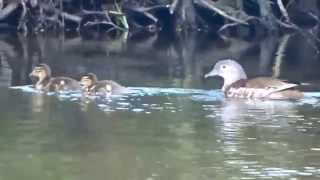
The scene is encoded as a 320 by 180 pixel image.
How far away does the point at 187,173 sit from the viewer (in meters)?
8.09

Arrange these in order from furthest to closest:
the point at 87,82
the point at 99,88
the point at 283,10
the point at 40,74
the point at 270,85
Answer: the point at 283,10
the point at 40,74
the point at 87,82
the point at 99,88
the point at 270,85

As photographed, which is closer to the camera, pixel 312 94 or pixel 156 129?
pixel 156 129

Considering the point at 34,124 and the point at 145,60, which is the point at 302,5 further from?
the point at 34,124

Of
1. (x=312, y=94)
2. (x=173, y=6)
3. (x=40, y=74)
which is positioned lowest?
(x=312, y=94)

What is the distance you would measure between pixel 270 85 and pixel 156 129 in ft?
8.24

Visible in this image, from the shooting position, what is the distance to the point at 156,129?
10086 mm

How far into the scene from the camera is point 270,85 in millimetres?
12281

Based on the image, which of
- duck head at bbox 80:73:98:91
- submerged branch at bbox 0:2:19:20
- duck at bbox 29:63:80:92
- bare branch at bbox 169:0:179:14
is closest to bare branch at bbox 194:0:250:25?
bare branch at bbox 169:0:179:14

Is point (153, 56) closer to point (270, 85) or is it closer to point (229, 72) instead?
point (229, 72)

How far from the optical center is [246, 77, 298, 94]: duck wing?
40.1 feet

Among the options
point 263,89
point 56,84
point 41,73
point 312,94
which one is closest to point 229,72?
point 263,89

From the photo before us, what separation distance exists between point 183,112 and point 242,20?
13.8 m

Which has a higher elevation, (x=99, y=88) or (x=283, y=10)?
(x=283, y=10)

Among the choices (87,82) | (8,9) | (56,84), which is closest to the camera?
(87,82)
